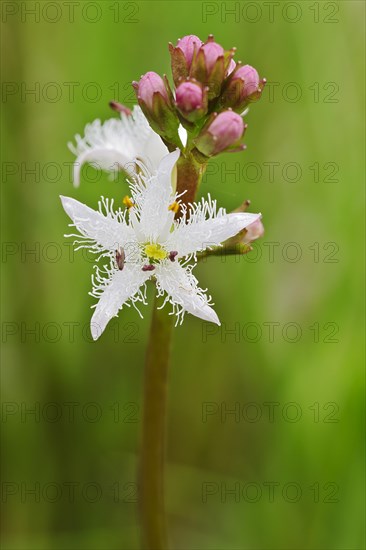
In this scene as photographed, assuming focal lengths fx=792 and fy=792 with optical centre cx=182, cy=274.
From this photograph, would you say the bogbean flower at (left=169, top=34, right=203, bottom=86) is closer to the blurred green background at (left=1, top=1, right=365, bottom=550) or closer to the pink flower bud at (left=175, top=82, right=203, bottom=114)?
the pink flower bud at (left=175, top=82, right=203, bottom=114)

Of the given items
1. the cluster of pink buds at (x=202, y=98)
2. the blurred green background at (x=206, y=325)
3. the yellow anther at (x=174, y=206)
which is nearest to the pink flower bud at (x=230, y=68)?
the cluster of pink buds at (x=202, y=98)

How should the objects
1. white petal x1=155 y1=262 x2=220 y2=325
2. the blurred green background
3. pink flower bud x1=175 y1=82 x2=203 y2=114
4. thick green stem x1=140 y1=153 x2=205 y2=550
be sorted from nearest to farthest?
pink flower bud x1=175 y1=82 x2=203 y2=114, white petal x1=155 y1=262 x2=220 y2=325, thick green stem x1=140 y1=153 x2=205 y2=550, the blurred green background

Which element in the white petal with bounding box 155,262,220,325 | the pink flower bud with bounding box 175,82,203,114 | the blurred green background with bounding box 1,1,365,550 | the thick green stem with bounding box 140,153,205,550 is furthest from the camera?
the blurred green background with bounding box 1,1,365,550

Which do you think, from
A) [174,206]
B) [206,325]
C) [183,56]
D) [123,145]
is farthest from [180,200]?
[206,325]

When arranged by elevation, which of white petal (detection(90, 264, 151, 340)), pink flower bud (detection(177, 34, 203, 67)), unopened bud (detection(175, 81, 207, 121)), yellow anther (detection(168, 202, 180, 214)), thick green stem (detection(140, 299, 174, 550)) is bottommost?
thick green stem (detection(140, 299, 174, 550))

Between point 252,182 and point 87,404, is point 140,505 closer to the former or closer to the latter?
point 87,404

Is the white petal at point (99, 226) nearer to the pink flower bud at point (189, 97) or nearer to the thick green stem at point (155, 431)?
the thick green stem at point (155, 431)

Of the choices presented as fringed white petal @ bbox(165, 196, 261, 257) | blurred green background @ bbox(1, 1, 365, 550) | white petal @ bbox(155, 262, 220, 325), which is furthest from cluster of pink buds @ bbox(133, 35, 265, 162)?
blurred green background @ bbox(1, 1, 365, 550)
